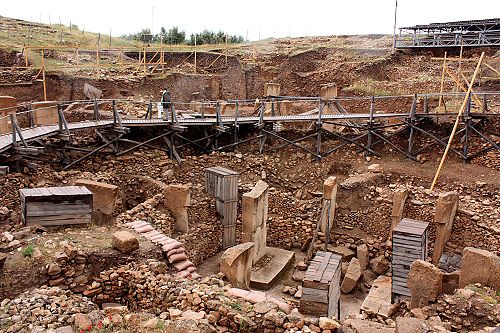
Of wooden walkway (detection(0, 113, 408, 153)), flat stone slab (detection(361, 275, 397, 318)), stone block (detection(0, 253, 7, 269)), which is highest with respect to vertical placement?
wooden walkway (detection(0, 113, 408, 153))

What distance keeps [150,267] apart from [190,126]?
8300 millimetres

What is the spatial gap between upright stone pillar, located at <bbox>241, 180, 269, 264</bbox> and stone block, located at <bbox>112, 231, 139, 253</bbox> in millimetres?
3808

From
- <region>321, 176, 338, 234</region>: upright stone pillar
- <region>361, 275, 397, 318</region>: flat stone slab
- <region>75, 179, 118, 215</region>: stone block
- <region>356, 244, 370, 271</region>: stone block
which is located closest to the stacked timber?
<region>321, 176, 338, 234</region>: upright stone pillar

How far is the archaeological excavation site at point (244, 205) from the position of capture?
7398 mm

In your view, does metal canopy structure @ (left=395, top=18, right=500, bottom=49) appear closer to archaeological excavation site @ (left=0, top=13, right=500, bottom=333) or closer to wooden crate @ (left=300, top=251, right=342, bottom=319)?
archaeological excavation site @ (left=0, top=13, right=500, bottom=333)

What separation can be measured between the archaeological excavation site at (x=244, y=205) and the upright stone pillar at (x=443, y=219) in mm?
55

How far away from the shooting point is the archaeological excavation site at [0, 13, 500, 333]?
7398 millimetres

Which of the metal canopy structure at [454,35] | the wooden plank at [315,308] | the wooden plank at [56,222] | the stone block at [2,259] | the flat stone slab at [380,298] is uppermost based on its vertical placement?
the metal canopy structure at [454,35]

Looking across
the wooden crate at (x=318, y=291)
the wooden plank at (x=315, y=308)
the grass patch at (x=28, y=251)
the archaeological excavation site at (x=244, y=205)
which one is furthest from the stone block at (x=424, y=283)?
the grass patch at (x=28, y=251)

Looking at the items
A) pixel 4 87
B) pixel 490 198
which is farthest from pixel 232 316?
pixel 4 87

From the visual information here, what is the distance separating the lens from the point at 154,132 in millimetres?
15344

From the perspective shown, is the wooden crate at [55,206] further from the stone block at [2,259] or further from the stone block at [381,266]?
the stone block at [381,266]

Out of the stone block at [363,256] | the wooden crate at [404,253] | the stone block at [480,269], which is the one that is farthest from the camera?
the stone block at [363,256]

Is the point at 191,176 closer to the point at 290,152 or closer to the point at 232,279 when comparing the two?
the point at 290,152
